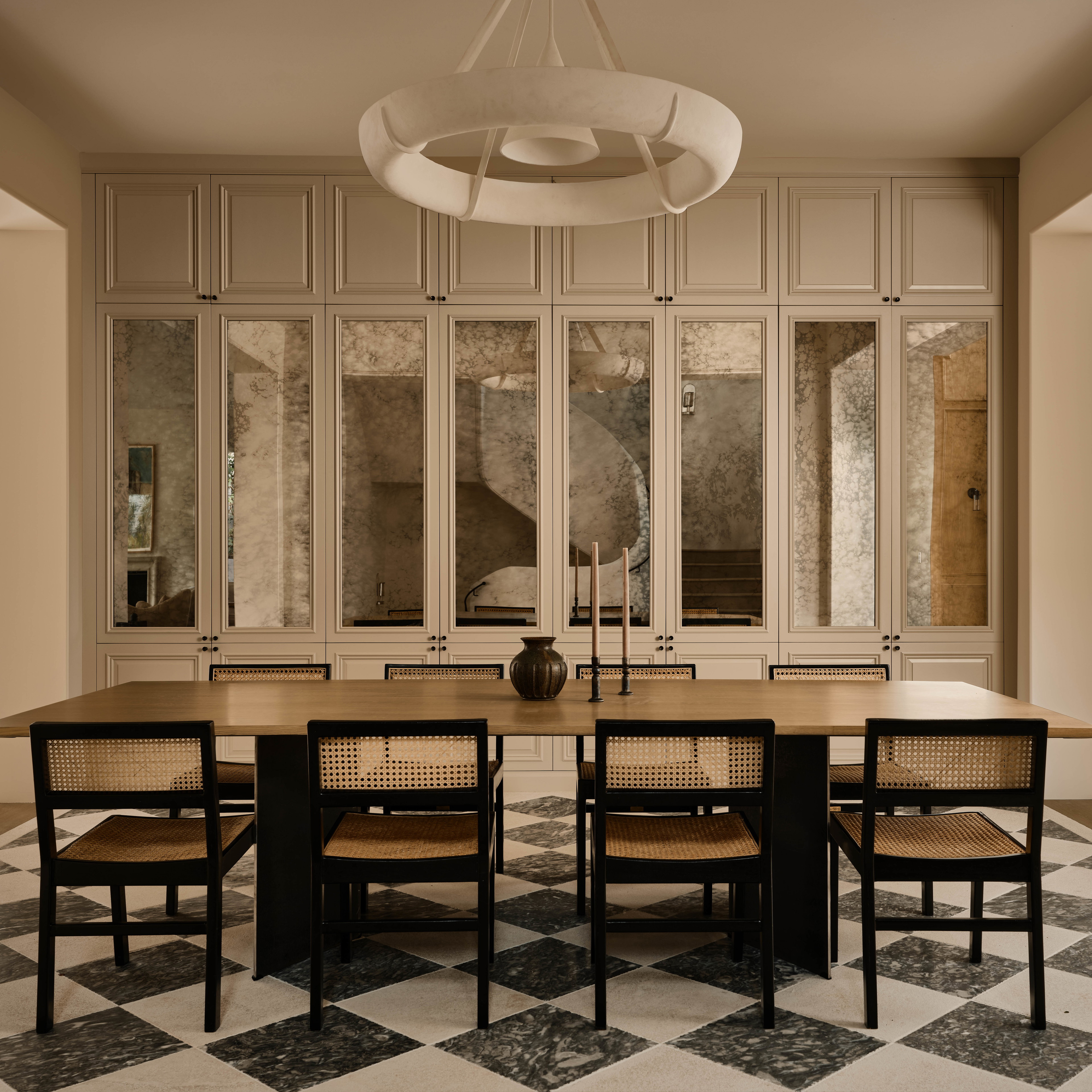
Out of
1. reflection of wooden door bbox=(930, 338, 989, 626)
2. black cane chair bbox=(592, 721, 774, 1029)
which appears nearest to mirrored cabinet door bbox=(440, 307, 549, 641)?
reflection of wooden door bbox=(930, 338, 989, 626)

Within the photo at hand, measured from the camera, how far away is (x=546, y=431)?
4.73 meters

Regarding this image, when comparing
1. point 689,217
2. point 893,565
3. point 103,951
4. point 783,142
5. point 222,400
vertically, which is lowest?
point 103,951

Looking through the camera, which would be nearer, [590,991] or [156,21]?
[590,991]

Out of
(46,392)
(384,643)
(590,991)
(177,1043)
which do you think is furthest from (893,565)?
(46,392)

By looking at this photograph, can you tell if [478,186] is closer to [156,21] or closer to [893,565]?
[156,21]

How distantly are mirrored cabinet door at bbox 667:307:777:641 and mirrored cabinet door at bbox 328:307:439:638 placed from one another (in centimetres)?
120

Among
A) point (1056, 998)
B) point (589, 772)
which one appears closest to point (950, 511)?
point (589, 772)

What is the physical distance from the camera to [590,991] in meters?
2.54

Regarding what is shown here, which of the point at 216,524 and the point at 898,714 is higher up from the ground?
the point at 216,524

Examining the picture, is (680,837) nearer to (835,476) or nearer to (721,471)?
(721,471)

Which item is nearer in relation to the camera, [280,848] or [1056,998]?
[1056,998]

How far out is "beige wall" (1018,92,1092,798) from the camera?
4578 mm

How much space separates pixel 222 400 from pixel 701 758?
3320mm

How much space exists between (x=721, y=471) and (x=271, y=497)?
222 cm
